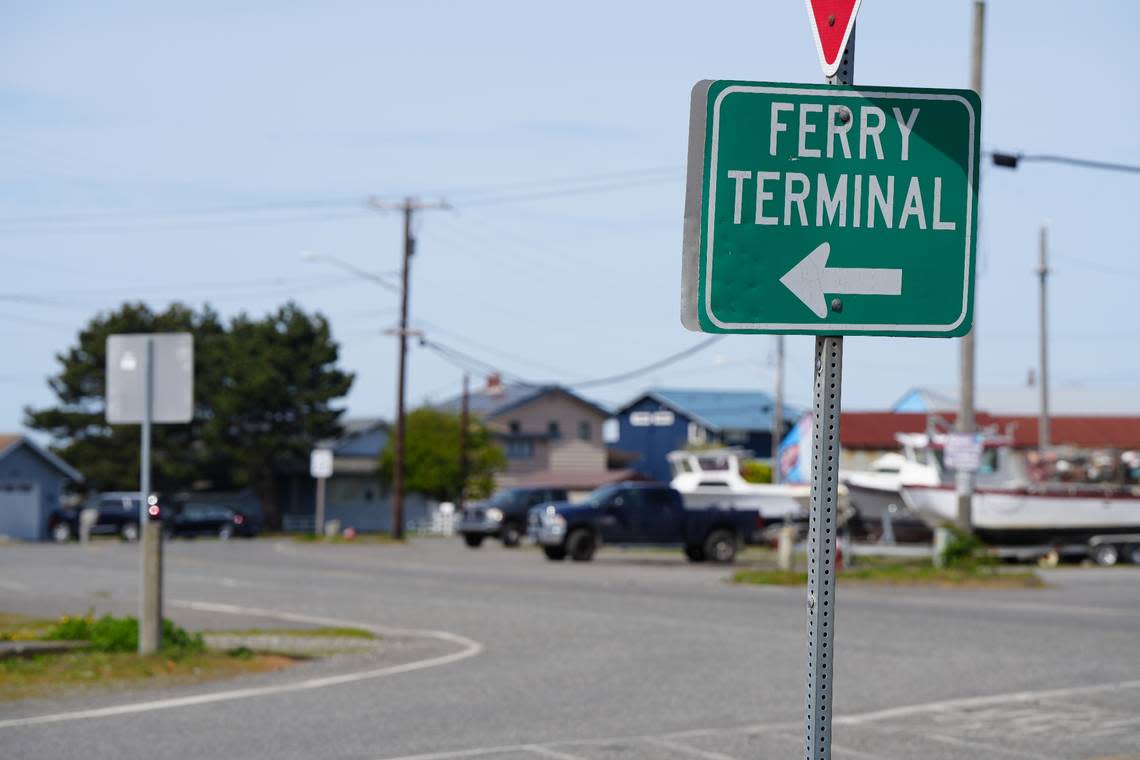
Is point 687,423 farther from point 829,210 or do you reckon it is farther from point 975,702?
point 829,210

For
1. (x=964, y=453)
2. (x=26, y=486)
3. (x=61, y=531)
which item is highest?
(x=964, y=453)

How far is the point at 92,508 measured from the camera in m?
61.0

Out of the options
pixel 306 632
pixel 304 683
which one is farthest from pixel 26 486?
pixel 304 683

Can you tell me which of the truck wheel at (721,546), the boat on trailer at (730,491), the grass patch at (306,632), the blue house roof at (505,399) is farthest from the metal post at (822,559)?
the blue house roof at (505,399)

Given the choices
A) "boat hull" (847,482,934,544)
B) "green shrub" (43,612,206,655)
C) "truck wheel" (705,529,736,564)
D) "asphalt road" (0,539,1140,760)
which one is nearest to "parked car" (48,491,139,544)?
"truck wheel" (705,529,736,564)

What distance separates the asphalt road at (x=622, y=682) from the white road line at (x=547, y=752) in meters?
0.02

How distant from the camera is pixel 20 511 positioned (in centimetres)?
6850

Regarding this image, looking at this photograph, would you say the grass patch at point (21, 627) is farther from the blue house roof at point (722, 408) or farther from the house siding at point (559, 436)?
the blue house roof at point (722, 408)

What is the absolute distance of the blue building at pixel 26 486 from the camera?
6800 cm

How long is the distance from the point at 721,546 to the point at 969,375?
32.7ft

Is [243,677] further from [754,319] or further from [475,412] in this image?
[475,412]

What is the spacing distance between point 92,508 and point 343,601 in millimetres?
40077

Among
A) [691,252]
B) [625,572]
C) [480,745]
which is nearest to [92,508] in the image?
[625,572]

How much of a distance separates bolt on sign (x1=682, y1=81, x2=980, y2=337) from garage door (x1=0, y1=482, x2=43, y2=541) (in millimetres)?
68315
